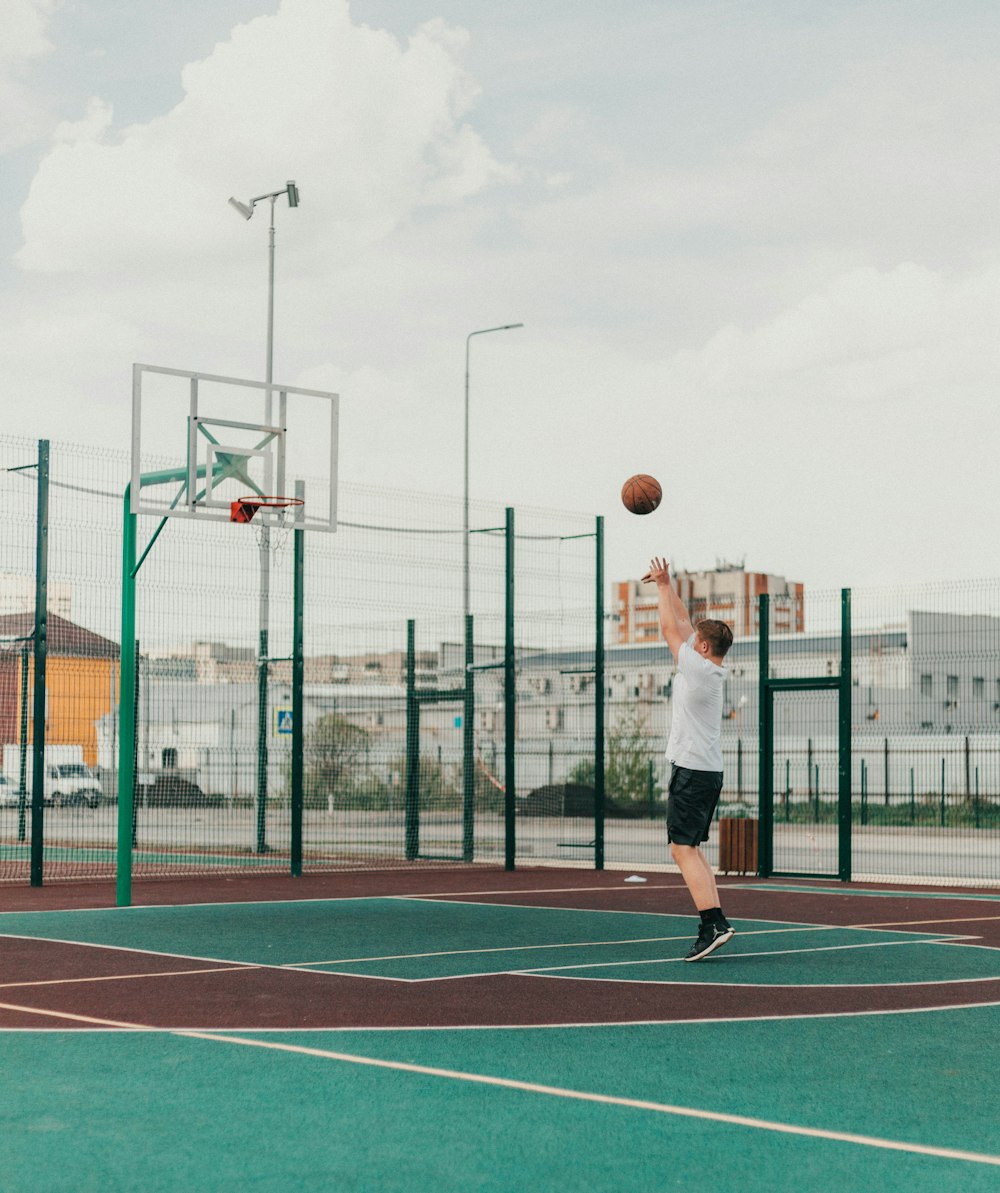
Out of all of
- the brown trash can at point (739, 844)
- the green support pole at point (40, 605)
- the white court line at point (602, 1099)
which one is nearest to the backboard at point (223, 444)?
the green support pole at point (40, 605)

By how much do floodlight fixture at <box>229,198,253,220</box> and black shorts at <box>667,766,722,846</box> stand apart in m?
16.9

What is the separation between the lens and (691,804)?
8.43 m

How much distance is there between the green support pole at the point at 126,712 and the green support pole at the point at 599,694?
6223 millimetres

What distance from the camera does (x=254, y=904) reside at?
1239cm

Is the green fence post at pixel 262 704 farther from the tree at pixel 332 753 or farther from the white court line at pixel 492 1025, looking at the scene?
the white court line at pixel 492 1025

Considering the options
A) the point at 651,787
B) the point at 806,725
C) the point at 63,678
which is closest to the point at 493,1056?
the point at 63,678

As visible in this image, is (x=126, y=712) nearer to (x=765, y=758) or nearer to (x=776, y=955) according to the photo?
(x=776, y=955)

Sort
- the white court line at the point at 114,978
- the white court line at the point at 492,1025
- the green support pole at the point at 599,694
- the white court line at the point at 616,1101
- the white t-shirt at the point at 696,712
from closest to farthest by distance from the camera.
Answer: the white court line at the point at 616,1101 → the white court line at the point at 492,1025 → the white court line at the point at 114,978 → the white t-shirt at the point at 696,712 → the green support pole at the point at 599,694

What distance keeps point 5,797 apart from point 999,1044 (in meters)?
17.3

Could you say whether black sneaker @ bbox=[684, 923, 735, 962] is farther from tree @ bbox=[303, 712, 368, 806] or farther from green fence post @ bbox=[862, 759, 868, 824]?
green fence post @ bbox=[862, 759, 868, 824]

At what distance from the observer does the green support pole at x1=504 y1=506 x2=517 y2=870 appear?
1688 centimetres

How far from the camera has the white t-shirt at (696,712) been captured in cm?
843

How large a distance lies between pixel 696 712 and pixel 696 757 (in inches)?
9.8

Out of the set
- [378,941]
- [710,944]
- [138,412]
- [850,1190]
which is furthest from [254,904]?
[850,1190]
